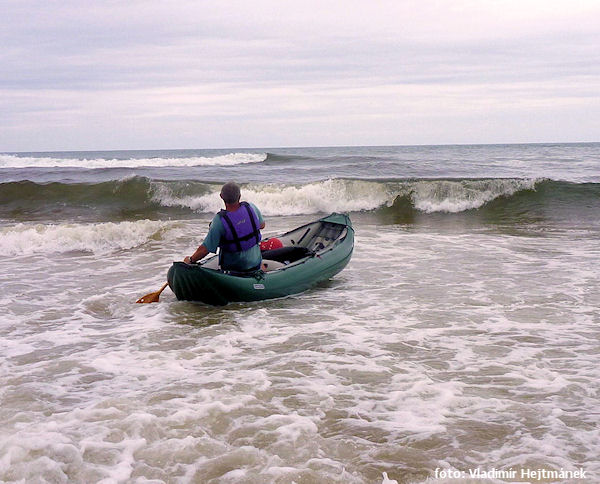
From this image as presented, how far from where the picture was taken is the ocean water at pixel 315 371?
416 cm

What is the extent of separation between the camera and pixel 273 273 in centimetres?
866

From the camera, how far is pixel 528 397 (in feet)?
16.7

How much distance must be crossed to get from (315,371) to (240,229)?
9.66 ft

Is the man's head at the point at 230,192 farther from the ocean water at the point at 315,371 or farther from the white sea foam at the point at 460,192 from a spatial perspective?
the white sea foam at the point at 460,192

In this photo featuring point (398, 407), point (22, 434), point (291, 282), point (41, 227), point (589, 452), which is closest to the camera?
point (589, 452)

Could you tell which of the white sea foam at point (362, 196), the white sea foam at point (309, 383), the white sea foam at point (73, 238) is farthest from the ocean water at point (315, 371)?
the white sea foam at point (362, 196)

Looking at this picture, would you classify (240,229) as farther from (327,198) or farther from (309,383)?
(327,198)

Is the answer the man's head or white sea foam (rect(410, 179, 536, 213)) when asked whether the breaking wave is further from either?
the man's head

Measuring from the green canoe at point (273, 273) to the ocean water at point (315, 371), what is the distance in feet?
0.63

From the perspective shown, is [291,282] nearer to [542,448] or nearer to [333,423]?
[333,423]

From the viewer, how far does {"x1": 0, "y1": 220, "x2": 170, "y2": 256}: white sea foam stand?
13.6 meters

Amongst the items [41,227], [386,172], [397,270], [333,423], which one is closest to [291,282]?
[397,270]

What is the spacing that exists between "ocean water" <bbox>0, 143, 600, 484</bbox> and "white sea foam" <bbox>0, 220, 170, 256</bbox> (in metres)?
0.28

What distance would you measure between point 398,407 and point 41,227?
41.4ft
